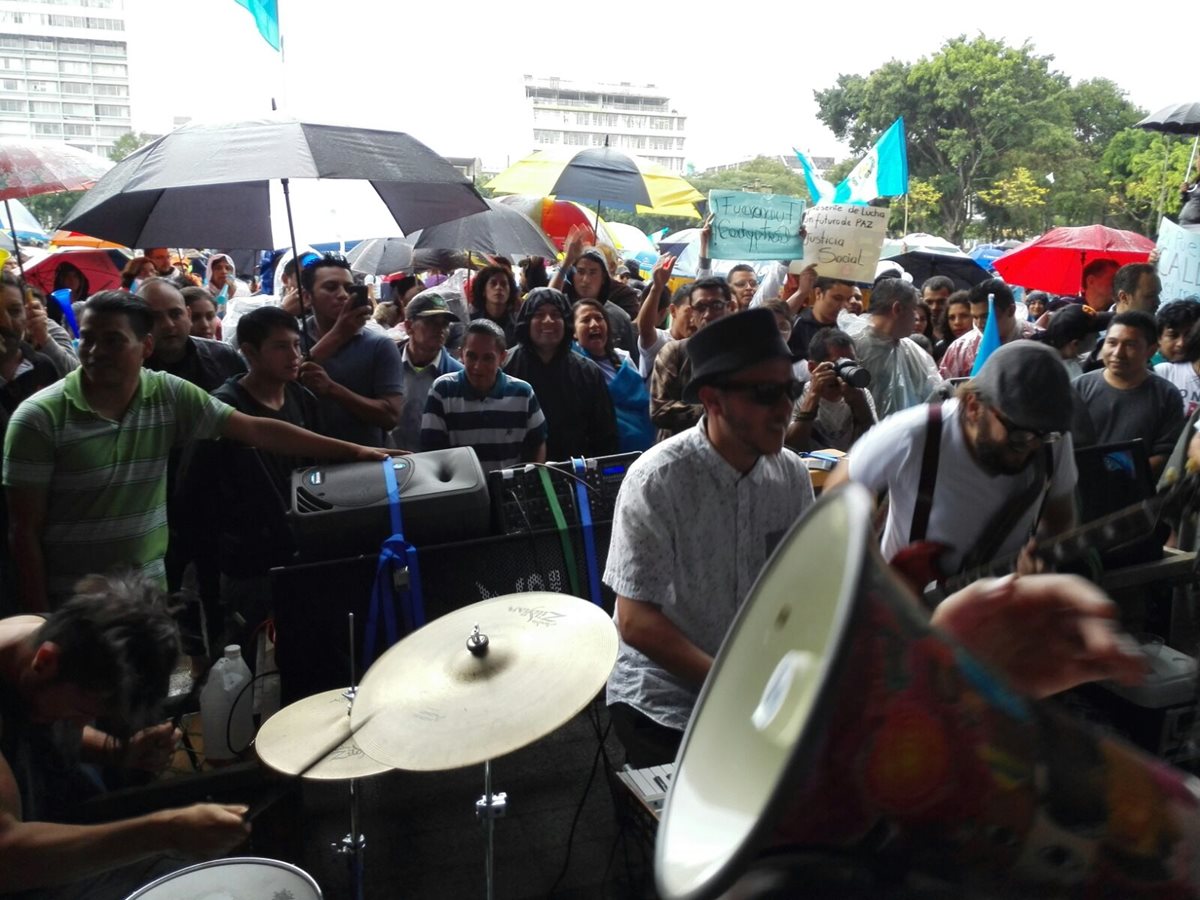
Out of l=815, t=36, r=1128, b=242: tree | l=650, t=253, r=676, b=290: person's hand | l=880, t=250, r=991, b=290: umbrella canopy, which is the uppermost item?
l=815, t=36, r=1128, b=242: tree

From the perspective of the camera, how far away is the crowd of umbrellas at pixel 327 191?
3.77 metres

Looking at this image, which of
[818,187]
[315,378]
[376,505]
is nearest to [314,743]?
[376,505]

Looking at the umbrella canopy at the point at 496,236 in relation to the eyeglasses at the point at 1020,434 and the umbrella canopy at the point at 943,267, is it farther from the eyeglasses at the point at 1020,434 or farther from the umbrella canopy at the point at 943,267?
the umbrella canopy at the point at 943,267

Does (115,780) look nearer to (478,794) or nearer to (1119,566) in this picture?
(478,794)

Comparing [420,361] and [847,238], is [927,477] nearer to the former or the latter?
[420,361]

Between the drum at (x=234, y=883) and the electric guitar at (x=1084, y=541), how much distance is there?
154 centimetres

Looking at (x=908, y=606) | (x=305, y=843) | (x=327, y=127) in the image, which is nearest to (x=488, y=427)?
(x=327, y=127)

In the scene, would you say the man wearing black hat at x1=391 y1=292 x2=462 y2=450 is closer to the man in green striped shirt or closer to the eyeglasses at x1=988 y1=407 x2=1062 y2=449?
the man in green striped shirt

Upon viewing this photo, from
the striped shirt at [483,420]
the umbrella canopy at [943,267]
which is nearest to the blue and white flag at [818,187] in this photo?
the umbrella canopy at [943,267]

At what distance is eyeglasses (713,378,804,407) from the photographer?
2420 millimetres

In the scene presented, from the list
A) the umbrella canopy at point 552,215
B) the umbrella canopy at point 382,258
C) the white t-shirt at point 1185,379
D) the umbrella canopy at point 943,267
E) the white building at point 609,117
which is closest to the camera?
the white t-shirt at point 1185,379

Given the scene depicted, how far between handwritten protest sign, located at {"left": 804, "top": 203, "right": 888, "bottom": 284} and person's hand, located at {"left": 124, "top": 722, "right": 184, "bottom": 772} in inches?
212

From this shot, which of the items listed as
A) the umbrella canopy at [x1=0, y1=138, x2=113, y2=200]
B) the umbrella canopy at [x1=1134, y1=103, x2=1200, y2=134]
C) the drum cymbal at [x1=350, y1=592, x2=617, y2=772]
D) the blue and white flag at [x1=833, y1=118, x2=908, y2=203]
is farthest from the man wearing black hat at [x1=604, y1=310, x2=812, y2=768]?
the umbrella canopy at [x1=1134, y1=103, x2=1200, y2=134]

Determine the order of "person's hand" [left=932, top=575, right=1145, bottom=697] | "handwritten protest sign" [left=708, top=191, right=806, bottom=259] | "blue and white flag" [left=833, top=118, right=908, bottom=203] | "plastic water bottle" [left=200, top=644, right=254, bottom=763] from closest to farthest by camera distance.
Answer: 1. "person's hand" [left=932, top=575, right=1145, bottom=697]
2. "plastic water bottle" [left=200, top=644, right=254, bottom=763]
3. "handwritten protest sign" [left=708, top=191, right=806, bottom=259]
4. "blue and white flag" [left=833, top=118, right=908, bottom=203]
